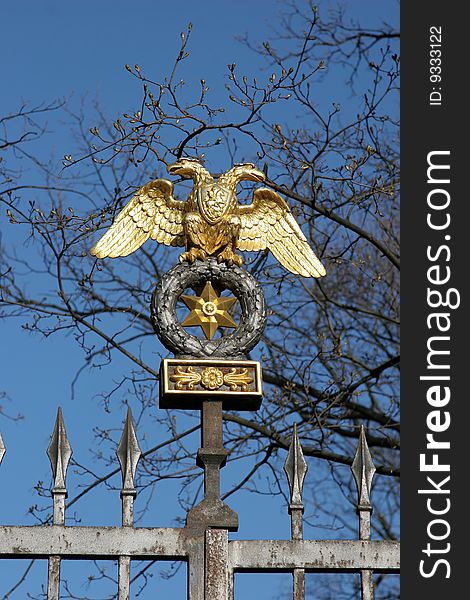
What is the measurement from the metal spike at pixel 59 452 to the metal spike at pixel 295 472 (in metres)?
0.84

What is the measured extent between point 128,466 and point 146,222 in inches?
43.7

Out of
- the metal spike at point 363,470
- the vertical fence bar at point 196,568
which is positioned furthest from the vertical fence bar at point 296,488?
the vertical fence bar at point 196,568

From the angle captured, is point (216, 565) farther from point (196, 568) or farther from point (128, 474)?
point (128, 474)

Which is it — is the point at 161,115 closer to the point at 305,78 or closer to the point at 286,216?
the point at 305,78

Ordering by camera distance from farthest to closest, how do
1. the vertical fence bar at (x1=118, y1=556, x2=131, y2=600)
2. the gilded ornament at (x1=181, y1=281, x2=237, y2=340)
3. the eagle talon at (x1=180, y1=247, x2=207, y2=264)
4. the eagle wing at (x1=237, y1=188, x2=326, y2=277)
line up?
1. the eagle wing at (x1=237, y1=188, x2=326, y2=277)
2. the eagle talon at (x1=180, y1=247, x2=207, y2=264)
3. the gilded ornament at (x1=181, y1=281, x2=237, y2=340)
4. the vertical fence bar at (x1=118, y1=556, x2=131, y2=600)

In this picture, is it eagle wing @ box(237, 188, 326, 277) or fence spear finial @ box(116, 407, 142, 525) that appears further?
eagle wing @ box(237, 188, 326, 277)

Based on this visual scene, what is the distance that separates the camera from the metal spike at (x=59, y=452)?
660 cm

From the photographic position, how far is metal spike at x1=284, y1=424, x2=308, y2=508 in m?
6.65

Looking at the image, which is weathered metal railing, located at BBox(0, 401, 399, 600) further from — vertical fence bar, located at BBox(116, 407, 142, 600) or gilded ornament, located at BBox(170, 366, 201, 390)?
gilded ornament, located at BBox(170, 366, 201, 390)

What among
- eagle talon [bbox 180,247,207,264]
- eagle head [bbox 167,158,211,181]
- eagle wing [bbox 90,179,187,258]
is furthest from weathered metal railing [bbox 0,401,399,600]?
eagle head [bbox 167,158,211,181]

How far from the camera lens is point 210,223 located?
274 inches

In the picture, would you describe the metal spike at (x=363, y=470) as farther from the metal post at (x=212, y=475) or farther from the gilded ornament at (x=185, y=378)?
the gilded ornament at (x=185, y=378)

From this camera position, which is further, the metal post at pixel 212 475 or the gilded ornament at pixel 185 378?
the gilded ornament at pixel 185 378

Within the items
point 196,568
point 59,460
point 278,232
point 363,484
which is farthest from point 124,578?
point 278,232
